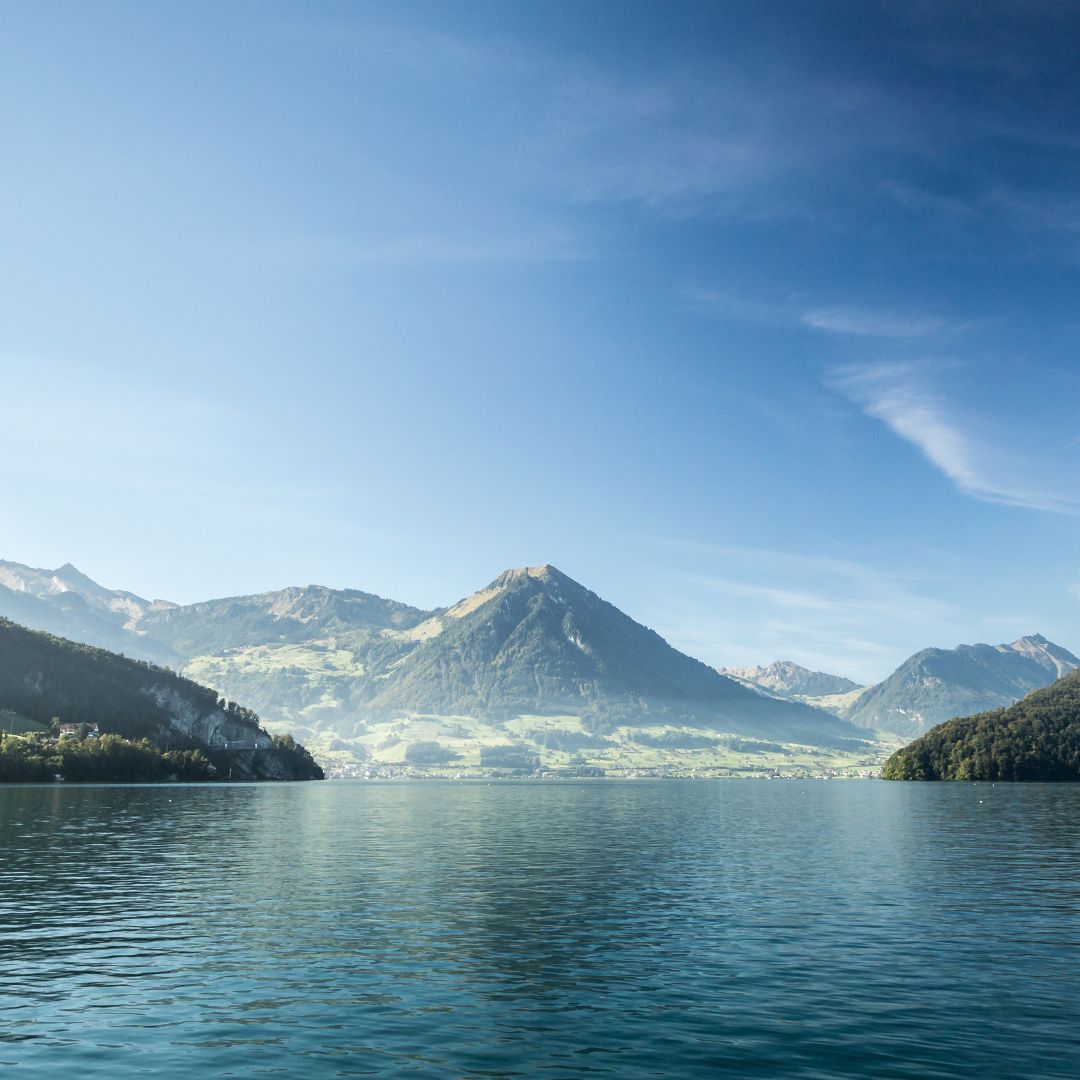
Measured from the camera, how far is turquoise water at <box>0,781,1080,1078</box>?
31.1 metres

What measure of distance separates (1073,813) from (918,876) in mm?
97674

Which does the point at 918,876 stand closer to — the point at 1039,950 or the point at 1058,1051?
the point at 1039,950

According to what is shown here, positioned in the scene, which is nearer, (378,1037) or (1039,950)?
(378,1037)

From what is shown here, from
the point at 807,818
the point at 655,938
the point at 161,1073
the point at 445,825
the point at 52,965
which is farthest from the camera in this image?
the point at 807,818

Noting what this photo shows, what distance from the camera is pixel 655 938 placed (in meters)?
51.4

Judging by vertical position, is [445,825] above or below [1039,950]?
below

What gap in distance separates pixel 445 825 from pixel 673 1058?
395 ft

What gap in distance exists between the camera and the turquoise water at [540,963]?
102 ft

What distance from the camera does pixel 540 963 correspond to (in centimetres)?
4506

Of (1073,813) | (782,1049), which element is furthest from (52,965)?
(1073,813)

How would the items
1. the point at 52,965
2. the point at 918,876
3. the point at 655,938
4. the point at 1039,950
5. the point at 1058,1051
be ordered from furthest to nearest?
the point at 918,876 → the point at 655,938 → the point at 1039,950 → the point at 52,965 → the point at 1058,1051

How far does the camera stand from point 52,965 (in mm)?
43688

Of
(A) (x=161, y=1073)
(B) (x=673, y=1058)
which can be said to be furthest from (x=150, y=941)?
(B) (x=673, y=1058)

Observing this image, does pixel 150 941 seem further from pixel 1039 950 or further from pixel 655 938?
pixel 1039 950
